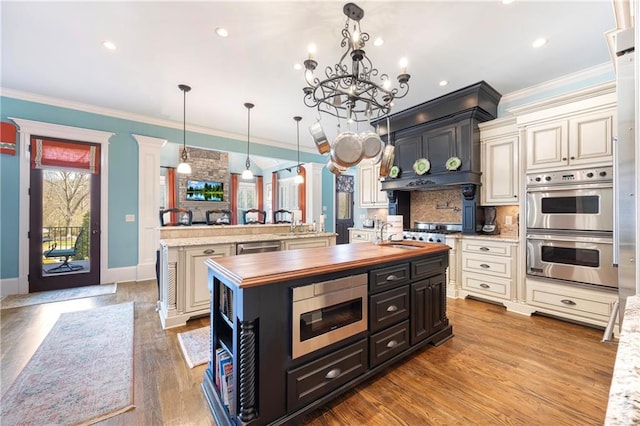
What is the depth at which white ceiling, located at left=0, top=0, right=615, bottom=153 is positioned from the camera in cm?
233

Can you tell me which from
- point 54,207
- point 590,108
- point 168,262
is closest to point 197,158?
point 54,207

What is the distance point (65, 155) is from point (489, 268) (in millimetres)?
6809

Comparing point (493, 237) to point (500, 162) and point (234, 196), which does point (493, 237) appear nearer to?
point (500, 162)

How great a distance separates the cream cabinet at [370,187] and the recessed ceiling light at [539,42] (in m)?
2.92

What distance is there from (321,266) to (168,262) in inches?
82.1

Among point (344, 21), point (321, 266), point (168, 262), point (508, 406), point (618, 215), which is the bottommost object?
point (508, 406)

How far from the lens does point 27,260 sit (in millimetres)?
4094

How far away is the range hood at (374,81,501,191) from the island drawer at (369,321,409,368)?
8.60ft

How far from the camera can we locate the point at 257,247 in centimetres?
342

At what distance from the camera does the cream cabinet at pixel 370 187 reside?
5.43m

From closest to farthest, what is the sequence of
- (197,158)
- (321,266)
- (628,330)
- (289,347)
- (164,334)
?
(628,330) → (289,347) → (321,266) → (164,334) → (197,158)

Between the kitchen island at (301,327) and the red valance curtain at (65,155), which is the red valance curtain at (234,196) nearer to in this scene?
the red valance curtain at (65,155)

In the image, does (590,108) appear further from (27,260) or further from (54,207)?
(27,260)

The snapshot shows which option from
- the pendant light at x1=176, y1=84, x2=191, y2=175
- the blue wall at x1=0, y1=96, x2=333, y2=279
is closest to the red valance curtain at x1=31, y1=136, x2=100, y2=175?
the blue wall at x1=0, y1=96, x2=333, y2=279
